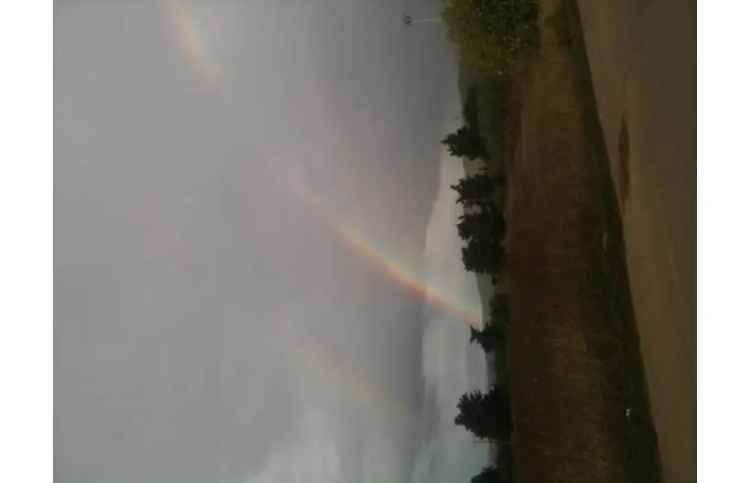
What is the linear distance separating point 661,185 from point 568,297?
1.28m

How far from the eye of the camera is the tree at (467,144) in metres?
5.64

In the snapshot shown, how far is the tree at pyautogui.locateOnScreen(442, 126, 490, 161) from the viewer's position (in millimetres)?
5641

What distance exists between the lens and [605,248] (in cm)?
386

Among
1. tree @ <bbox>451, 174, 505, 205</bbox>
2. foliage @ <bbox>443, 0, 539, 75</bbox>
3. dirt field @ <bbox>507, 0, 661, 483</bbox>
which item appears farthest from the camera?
tree @ <bbox>451, 174, 505, 205</bbox>

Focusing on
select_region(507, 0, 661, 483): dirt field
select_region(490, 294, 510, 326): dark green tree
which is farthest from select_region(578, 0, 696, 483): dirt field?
select_region(490, 294, 510, 326): dark green tree

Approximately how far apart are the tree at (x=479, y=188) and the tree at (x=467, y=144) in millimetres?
292

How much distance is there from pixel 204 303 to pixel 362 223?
1.85 meters

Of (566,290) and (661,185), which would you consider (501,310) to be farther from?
(661,185)

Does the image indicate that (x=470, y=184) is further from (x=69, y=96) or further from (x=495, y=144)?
(x=69, y=96)

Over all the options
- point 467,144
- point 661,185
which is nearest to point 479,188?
point 467,144

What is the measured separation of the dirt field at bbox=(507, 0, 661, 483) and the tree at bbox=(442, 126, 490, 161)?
1.96ft

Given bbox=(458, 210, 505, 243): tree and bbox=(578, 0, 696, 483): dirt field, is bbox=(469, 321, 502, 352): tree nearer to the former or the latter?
bbox=(458, 210, 505, 243): tree

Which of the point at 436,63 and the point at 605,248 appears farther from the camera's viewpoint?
the point at 436,63

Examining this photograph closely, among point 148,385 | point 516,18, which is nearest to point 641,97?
point 516,18
